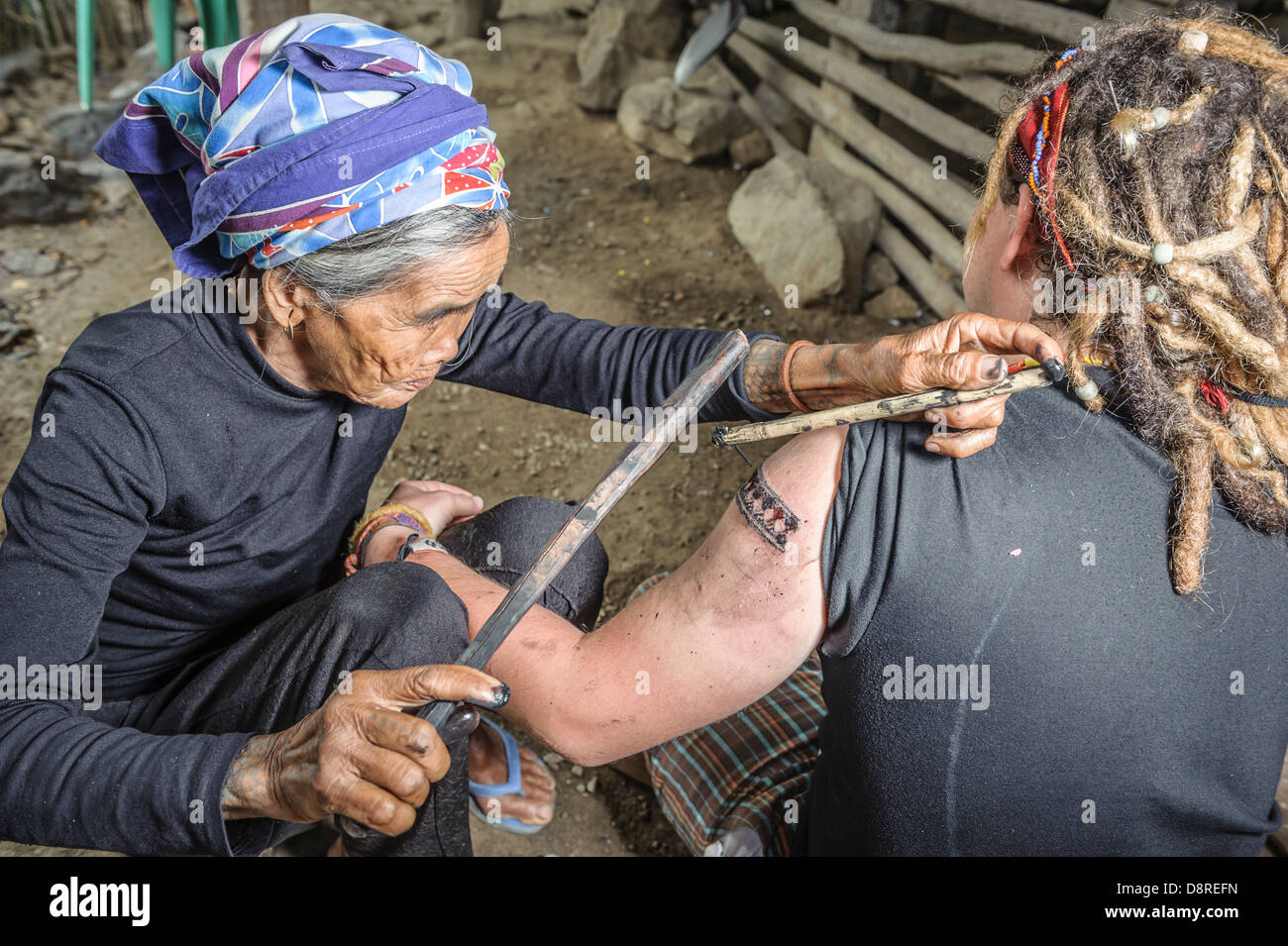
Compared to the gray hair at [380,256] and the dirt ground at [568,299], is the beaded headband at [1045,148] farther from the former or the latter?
the dirt ground at [568,299]

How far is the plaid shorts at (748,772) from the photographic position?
2031mm

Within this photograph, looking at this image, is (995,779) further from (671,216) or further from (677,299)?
(671,216)

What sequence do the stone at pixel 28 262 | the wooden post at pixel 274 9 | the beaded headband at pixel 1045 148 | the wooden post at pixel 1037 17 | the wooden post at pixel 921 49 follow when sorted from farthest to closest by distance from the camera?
the stone at pixel 28 262 < the wooden post at pixel 921 49 < the wooden post at pixel 1037 17 < the wooden post at pixel 274 9 < the beaded headband at pixel 1045 148

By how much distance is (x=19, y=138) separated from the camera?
17.6 feet

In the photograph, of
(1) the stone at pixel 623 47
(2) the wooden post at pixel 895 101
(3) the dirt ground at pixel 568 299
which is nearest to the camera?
(3) the dirt ground at pixel 568 299

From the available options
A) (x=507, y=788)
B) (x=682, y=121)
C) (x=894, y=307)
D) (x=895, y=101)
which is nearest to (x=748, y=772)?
(x=507, y=788)

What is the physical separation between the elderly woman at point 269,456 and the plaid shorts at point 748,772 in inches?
21.1

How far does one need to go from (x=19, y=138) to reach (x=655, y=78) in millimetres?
3910

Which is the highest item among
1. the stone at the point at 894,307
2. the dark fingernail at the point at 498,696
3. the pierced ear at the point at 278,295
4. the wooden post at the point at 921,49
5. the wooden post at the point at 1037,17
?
the wooden post at the point at 1037,17

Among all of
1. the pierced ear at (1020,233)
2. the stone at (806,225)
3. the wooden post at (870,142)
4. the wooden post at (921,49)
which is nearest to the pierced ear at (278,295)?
the pierced ear at (1020,233)

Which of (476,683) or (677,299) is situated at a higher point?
(476,683)

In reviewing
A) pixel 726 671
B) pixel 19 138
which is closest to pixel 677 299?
pixel 726 671

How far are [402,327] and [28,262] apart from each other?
3.93m

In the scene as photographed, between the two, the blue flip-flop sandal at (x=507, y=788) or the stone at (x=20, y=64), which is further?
the stone at (x=20, y=64)
